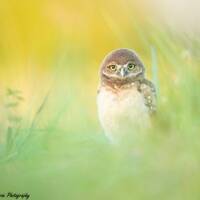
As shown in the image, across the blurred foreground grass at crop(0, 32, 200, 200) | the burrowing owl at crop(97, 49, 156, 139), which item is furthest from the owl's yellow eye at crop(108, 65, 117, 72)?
the blurred foreground grass at crop(0, 32, 200, 200)

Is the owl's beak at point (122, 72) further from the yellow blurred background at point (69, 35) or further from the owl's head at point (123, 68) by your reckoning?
the yellow blurred background at point (69, 35)

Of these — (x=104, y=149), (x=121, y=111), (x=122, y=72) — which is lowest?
(x=104, y=149)

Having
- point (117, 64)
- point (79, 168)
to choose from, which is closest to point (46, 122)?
point (79, 168)

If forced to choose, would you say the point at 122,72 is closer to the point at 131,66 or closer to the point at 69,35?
the point at 131,66

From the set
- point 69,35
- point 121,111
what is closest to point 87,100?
point 121,111

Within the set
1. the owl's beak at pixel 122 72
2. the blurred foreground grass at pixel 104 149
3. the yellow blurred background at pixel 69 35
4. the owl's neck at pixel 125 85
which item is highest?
the yellow blurred background at pixel 69 35

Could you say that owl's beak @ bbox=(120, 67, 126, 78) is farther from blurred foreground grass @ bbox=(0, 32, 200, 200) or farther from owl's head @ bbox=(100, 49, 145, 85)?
blurred foreground grass @ bbox=(0, 32, 200, 200)

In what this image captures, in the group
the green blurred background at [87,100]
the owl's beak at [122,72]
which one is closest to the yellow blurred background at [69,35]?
the green blurred background at [87,100]
